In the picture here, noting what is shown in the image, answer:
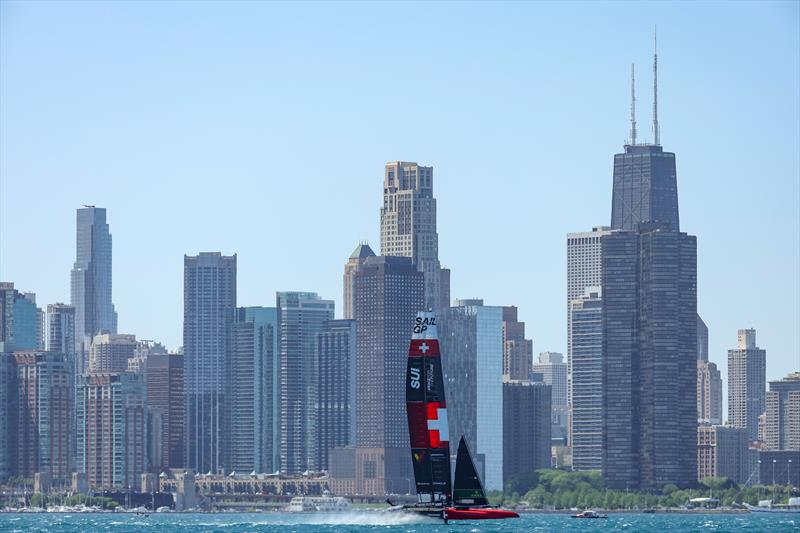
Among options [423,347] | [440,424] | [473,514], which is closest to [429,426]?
[440,424]

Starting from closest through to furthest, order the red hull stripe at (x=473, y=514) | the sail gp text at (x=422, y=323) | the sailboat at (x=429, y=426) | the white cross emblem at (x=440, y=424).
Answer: the sail gp text at (x=422, y=323)
the sailboat at (x=429, y=426)
the white cross emblem at (x=440, y=424)
the red hull stripe at (x=473, y=514)

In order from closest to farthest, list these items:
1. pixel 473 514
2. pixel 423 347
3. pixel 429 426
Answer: pixel 423 347 → pixel 429 426 → pixel 473 514

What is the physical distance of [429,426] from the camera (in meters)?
143

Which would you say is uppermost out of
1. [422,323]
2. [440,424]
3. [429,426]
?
[422,323]

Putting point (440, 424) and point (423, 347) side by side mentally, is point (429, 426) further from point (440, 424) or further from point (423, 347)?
point (423, 347)

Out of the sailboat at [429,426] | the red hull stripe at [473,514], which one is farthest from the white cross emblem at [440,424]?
the red hull stripe at [473,514]

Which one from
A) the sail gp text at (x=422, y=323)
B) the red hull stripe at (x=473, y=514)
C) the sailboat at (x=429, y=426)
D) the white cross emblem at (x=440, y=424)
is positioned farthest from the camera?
the red hull stripe at (x=473, y=514)

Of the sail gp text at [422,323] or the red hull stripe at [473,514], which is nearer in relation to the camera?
the sail gp text at [422,323]

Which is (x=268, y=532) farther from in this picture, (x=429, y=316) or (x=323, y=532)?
(x=429, y=316)

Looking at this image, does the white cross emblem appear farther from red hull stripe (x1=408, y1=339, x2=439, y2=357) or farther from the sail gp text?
the sail gp text

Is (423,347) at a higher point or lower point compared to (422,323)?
lower

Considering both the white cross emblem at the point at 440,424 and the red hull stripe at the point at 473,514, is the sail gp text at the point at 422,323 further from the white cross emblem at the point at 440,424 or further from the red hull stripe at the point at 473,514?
the red hull stripe at the point at 473,514

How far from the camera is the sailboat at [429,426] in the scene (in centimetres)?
14225

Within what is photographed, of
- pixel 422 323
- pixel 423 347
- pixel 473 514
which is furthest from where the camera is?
pixel 473 514
